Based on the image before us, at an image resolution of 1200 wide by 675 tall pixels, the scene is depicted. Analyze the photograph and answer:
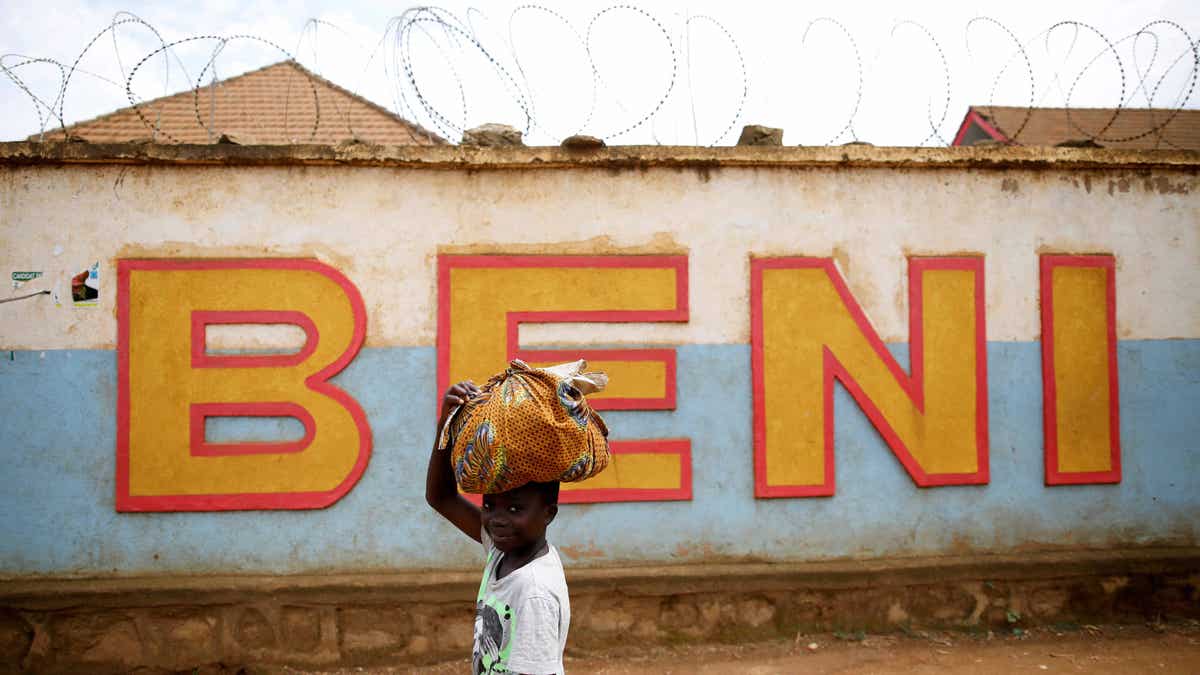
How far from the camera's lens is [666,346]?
4379mm

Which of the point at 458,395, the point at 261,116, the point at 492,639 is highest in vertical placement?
the point at 261,116

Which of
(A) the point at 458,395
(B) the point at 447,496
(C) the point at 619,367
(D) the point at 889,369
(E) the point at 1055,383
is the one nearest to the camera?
(A) the point at 458,395

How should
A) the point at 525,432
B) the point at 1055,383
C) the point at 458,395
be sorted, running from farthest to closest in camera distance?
1. the point at 1055,383
2. the point at 458,395
3. the point at 525,432

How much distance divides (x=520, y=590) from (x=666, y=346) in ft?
8.95

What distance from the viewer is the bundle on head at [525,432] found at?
1.70 metres

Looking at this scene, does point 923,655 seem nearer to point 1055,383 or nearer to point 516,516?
point 1055,383

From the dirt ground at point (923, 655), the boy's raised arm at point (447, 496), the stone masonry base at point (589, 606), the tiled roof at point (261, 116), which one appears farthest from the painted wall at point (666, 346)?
the tiled roof at point (261, 116)

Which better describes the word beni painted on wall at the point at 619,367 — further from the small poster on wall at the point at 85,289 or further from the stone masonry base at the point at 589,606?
the stone masonry base at the point at 589,606

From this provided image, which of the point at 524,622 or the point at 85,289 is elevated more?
the point at 85,289

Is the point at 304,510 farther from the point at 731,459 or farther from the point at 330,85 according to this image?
the point at 330,85

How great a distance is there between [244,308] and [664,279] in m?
2.17

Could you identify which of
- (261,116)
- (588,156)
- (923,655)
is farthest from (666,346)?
(261,116)

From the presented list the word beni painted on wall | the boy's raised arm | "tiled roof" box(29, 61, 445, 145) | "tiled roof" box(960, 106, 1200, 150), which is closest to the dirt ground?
the word beni painted on wall

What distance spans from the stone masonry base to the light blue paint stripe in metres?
0.11
